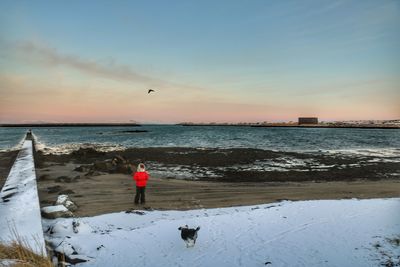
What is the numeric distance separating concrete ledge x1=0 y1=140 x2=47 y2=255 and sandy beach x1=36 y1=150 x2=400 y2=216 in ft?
3.06

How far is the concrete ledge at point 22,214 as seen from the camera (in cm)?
618

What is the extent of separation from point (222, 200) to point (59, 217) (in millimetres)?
5290

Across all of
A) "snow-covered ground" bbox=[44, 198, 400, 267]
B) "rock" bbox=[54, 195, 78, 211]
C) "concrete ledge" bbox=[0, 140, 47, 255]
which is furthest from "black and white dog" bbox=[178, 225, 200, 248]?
"rock" bbox=[54, 195, 78, 211]

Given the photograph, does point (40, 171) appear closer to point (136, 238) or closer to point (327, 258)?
point (136, 238)

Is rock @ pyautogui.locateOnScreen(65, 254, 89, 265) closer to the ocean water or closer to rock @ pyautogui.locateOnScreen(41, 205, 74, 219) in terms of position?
rock @ pyautogui.locateOnScreen(41, 205, 74, 219)

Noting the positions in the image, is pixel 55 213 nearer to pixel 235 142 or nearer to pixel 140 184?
pixel 140 184

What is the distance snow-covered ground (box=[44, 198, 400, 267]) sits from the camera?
5871 millimetres

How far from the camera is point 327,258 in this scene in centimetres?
582

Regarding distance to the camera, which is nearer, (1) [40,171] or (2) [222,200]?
(2) [222,200]

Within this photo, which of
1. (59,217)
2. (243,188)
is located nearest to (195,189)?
(243,188)

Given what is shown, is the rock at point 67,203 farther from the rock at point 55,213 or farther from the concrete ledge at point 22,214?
the rock at point 55,213

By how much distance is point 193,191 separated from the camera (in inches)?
512

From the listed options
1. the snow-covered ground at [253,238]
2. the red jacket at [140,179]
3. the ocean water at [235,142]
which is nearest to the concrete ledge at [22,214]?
the snow-covered ground at [253,238]

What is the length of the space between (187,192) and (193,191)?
323 mm
